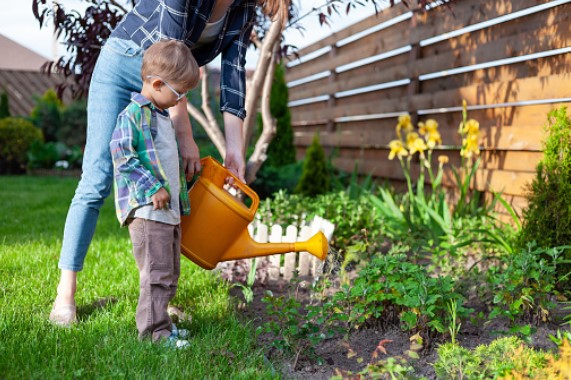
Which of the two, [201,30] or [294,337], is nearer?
[294,337]

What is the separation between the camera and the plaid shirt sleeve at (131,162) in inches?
77.6

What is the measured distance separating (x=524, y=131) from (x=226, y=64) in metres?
2.21

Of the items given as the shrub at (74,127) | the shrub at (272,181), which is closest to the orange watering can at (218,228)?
the shrub at (272,181)

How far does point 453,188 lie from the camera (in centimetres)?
485

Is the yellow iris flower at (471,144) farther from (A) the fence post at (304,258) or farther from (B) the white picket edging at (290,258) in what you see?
(A) the fence post at (304,258)

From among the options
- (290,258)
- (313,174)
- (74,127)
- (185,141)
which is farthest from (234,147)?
(74,127)

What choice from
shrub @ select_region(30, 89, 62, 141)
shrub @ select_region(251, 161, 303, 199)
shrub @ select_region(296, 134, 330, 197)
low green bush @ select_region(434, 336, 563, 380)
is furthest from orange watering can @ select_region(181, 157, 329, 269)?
shrub @ select_region(30, 89, 62, 141)

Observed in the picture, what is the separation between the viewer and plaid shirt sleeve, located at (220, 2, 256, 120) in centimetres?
240

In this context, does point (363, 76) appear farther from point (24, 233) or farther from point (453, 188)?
point (24, 233)

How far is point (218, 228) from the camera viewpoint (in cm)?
214

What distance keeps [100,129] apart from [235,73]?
1.79 ft

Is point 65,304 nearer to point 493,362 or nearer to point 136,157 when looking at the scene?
point 136,157

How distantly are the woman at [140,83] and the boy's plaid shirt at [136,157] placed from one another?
19 centimetres

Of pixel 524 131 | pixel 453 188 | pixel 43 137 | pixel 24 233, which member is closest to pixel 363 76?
pixel 453 188
